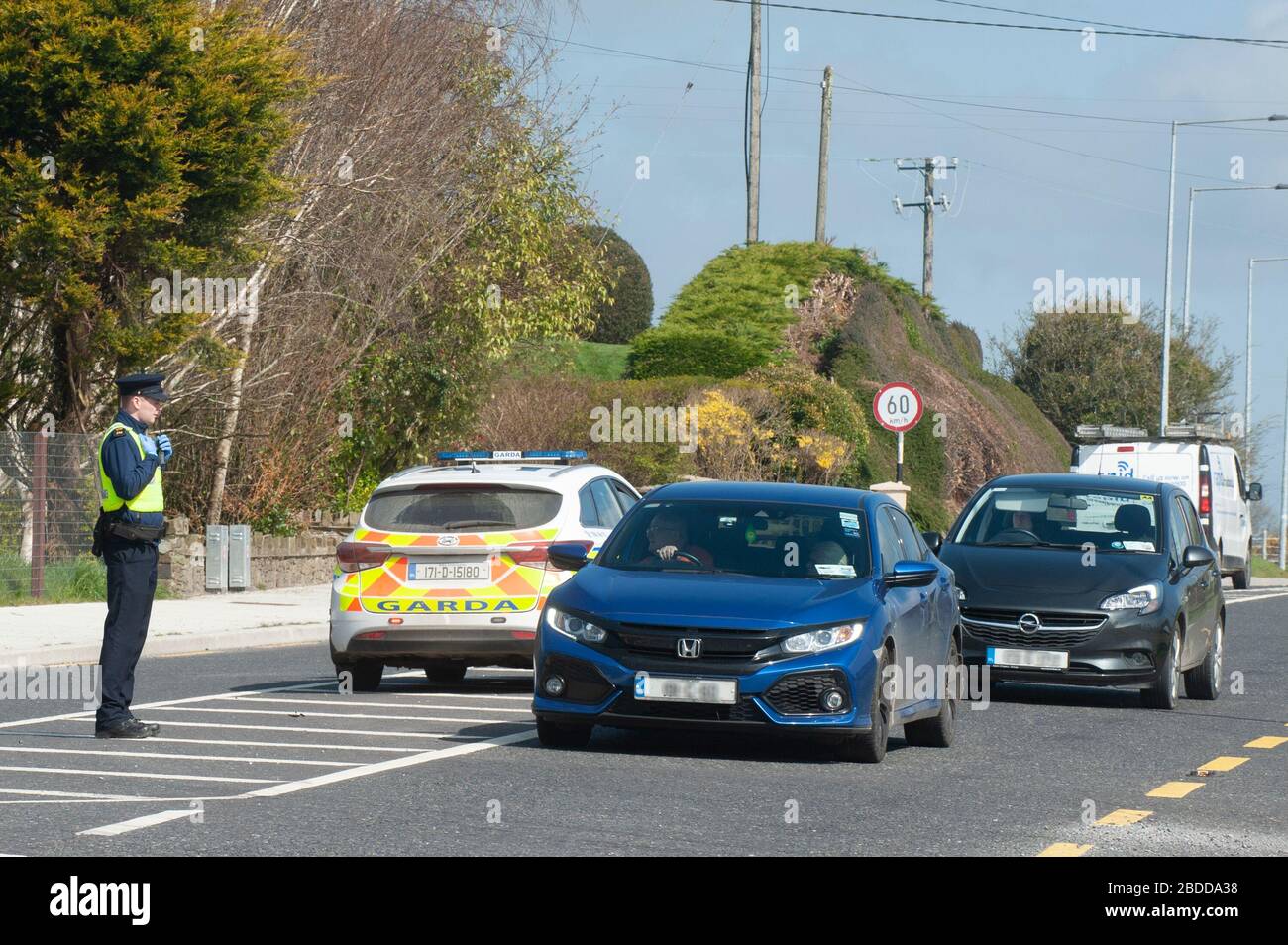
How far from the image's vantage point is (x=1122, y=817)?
30.6ft

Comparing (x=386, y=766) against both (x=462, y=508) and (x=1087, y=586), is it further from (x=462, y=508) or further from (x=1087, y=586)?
(x=1087, y=586)

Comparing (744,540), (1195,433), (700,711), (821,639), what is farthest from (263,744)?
(1195,433)

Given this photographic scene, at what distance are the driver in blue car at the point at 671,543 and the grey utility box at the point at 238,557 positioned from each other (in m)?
14.1

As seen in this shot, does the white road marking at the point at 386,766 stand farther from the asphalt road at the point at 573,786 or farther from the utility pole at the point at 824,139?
the utility pole at the point at 824,139

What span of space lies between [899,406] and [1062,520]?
31.3 feet

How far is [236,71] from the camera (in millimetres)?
21109

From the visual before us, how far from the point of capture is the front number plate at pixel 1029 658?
1445 cm

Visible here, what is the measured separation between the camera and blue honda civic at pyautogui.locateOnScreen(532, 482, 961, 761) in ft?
34.2

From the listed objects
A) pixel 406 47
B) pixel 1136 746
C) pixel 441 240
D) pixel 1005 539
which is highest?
pixel 406 47
